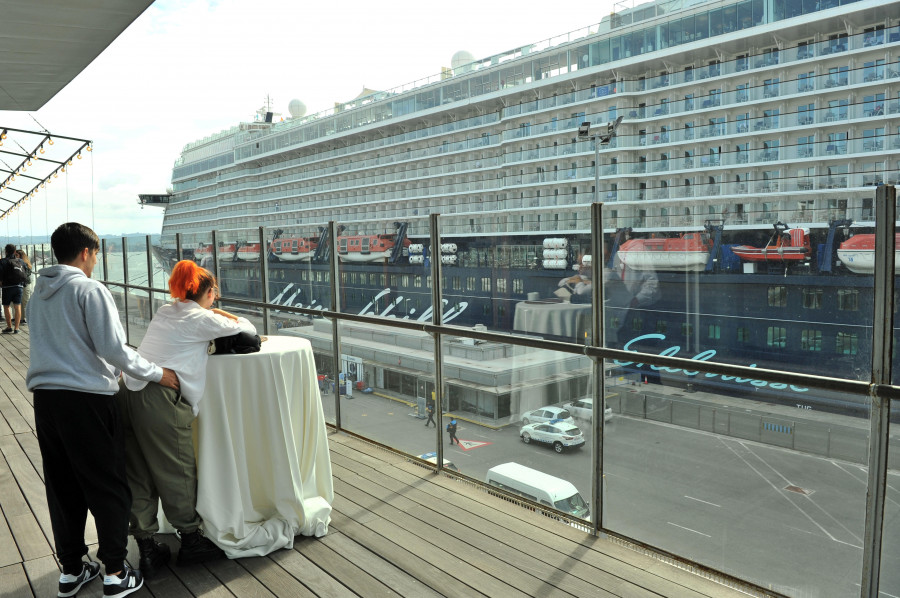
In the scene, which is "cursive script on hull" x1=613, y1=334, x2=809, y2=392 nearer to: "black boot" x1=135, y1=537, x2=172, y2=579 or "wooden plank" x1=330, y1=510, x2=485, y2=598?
"wooden plank" x1=330, y1=510, x2=485, y2=598

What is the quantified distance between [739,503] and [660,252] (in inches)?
34.7

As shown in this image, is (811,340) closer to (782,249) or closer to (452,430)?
A: (782,249)

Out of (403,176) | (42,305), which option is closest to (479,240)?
(42,305)

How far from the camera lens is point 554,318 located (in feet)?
8.47

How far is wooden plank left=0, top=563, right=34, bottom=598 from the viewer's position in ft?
6.68

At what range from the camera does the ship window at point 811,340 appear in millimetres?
1799

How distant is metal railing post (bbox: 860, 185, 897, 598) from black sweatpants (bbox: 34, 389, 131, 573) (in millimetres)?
2179

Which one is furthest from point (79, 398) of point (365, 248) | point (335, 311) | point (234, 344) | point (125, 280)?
point (125, 280)

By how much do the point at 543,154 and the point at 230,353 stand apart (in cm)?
2392

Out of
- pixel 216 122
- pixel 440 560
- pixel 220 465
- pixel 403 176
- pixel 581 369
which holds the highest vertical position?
pixel 216 122

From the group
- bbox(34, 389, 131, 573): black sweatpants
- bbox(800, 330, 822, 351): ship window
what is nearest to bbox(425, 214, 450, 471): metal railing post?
bbox(34, 389, 131, 573): black sweatpants

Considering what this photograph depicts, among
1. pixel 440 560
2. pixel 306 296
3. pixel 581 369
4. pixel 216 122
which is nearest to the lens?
pixel 440 560

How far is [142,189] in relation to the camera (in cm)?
4734

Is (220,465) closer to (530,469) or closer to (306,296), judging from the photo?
(530,469)
